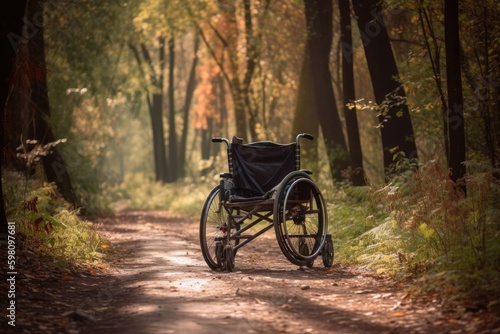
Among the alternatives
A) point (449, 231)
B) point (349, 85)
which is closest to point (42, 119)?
point (349, 85)

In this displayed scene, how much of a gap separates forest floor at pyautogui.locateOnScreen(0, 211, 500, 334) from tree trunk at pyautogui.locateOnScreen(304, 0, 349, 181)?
6.92 meters

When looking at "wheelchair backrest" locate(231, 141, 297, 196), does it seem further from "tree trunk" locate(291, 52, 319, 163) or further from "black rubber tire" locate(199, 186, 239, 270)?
"tree trunk" locate(291, 52, 319, 163)

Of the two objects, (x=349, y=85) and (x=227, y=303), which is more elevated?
(x=349, y=85)

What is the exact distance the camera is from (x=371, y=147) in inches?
923

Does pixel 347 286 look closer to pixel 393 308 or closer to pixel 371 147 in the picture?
pixel 393 308

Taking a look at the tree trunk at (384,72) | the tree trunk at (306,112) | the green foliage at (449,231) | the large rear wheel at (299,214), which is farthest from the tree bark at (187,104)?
the green foliage at (449,231)

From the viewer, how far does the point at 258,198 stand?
9.23 m

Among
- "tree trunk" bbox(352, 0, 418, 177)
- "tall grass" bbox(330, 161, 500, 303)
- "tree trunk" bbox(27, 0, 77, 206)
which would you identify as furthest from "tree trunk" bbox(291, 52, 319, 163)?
"tall grass" bbox(330, 161, 500, 303)

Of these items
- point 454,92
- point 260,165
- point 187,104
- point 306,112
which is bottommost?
point 260,165

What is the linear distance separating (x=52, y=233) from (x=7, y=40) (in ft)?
9.60

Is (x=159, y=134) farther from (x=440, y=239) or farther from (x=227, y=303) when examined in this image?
(x=227, y=303)

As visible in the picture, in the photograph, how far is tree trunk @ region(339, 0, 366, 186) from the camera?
1472 cm

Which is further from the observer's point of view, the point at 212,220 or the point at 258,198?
the point at 212,220

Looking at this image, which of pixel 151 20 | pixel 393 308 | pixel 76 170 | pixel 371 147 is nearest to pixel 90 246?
pixel 393 308
